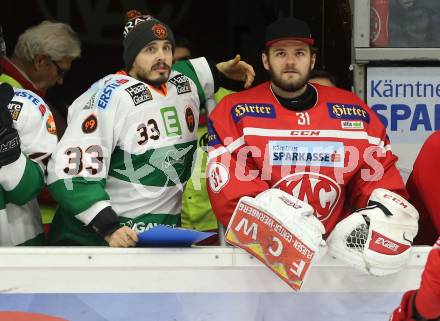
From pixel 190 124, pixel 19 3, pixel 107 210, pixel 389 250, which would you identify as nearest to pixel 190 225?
pixel 190 124

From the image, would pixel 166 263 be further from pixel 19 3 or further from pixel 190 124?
pixel 19 3

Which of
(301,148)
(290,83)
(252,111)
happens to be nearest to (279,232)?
(301,148)

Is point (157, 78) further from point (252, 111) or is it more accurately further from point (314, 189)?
point (314, 189)

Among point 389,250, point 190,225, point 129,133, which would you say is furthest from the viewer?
point 190,225

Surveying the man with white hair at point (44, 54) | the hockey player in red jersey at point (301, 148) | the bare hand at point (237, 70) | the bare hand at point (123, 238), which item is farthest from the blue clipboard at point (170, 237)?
the man with white hair at point (44, 54)

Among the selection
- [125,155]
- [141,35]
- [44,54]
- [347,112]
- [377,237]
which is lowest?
[377,237]

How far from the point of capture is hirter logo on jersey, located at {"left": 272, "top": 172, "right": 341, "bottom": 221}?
2.95 metres

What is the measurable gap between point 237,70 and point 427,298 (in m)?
1.46

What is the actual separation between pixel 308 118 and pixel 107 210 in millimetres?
748

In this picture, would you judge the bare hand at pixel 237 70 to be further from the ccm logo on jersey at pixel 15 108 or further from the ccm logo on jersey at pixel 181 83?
the ccm logo on jersey at pixel 15 108

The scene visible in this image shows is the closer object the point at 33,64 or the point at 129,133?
the point at 129,133

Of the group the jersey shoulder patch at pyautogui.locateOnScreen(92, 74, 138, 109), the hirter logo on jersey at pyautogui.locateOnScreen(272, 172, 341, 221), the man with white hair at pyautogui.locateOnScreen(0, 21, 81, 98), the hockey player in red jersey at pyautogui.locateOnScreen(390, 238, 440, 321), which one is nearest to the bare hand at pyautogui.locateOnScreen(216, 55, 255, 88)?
the jersey shoulder patch at pyautogui.locateOnScreen(92, 74, 138, 109)

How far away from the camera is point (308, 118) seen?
9.97ft

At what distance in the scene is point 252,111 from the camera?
3023 millimetres
